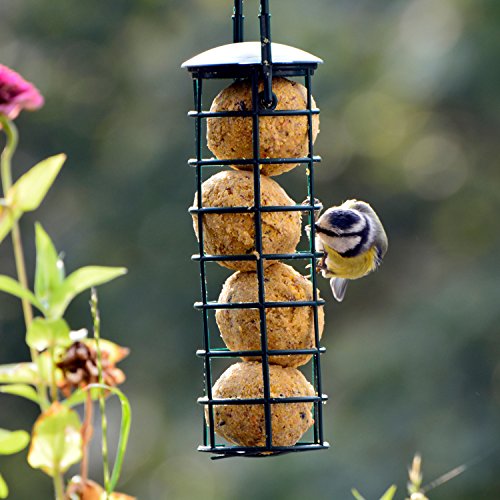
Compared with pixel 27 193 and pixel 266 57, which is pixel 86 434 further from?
pixel 266 57

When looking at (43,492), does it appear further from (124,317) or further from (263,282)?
(263,282)

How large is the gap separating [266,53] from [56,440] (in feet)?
4.90

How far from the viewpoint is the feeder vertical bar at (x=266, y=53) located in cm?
250

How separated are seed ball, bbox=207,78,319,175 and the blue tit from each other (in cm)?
70

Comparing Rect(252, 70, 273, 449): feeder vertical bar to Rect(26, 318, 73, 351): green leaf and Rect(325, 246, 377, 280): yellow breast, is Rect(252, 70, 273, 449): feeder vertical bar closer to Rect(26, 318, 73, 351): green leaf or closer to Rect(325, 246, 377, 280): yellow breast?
Rect(325, 246, 377, 280): yellow breast

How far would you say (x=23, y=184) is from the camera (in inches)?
50.9

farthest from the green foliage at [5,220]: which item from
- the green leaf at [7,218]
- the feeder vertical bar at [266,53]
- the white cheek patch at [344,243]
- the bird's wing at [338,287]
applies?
the bird's wing at [338,287]

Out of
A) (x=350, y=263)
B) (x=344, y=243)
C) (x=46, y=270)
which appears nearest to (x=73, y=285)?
(x=46, y=270)

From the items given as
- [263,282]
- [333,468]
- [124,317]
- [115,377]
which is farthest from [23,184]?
[124,317]

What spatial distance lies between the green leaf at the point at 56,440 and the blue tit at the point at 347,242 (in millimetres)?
2223

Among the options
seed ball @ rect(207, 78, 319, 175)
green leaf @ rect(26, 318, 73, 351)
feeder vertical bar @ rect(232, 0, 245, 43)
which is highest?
feeder vertical bar @ rect(232, 0, 245, 43)

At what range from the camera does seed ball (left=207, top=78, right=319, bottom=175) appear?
2732mm

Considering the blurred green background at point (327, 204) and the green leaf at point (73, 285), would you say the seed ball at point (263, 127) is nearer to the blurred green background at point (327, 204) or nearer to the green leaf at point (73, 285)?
the green leaf at point (73, 285)

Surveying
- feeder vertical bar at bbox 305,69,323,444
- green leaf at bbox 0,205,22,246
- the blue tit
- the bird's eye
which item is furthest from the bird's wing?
green leaf at bbox 0,205,22,246
